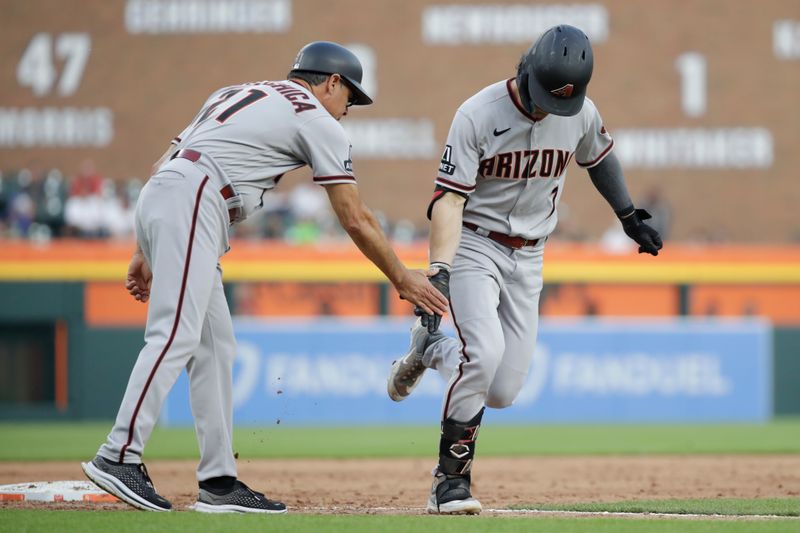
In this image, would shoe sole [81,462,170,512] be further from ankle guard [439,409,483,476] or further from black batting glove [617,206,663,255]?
black batting glove [617,206,663,255]

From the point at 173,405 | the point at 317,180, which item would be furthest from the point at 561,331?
the point at 317,180

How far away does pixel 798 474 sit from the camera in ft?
25.8

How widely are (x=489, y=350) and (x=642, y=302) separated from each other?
983cm

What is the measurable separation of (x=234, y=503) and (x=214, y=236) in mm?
1089

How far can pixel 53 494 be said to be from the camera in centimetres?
576

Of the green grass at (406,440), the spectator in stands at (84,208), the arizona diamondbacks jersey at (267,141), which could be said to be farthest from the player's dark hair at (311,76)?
the spectator in stands at (84,208)

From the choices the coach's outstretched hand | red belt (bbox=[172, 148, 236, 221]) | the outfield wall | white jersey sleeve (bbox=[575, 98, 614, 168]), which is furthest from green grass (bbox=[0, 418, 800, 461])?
red belt (bbox=[172, 148, 236, 221])

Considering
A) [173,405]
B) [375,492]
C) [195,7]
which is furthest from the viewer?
[195,7]

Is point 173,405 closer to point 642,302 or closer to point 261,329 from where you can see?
point 261,329

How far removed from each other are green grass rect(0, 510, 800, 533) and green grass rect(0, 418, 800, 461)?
4.96 m

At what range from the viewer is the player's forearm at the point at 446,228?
5176 mm

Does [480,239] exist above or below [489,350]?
above

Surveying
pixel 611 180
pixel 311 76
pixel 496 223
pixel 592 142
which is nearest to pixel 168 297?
pixel 311 76

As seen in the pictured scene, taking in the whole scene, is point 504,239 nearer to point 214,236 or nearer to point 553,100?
point 553,100
